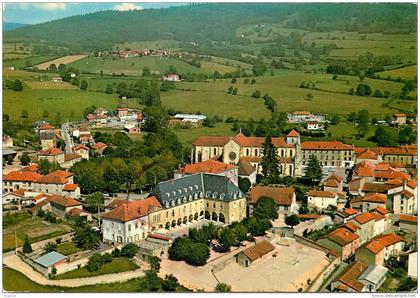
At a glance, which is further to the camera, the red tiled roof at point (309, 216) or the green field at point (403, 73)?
the green field at point (403, 73)

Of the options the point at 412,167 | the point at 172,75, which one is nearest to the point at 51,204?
the point at 412,167

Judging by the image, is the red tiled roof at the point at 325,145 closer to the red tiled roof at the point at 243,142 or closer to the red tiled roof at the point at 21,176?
the red tiled roof at the point at 243,142

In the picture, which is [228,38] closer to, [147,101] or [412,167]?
[147,101]

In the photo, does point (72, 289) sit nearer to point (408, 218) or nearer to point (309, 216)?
point (309, 216)

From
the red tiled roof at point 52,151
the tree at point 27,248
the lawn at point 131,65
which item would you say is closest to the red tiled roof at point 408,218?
the tree at point 27,248

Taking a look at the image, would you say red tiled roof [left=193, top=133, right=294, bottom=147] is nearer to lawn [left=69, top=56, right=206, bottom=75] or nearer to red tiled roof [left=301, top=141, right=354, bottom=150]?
red tiled roof [left=301, top=141, right=354, bottom=150]

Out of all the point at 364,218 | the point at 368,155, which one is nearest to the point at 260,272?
the point at 364,218
